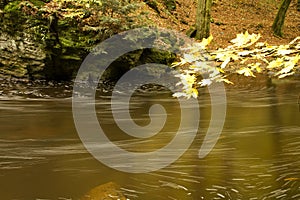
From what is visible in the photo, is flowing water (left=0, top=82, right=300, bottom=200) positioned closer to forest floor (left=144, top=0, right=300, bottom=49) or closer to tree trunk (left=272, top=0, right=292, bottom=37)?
forest floor (left=144, top=0, right=300, bottom=49)

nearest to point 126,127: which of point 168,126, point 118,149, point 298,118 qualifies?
point 168,126

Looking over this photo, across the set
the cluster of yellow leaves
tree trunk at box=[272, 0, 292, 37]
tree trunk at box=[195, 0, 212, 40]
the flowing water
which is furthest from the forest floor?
the cluster of yellow leaves

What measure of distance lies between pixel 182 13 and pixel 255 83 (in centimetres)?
785

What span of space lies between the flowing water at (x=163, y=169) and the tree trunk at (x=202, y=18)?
713cm

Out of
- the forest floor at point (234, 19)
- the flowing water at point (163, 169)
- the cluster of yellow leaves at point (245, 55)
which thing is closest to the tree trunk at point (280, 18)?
the forest floor at point (234, 19)

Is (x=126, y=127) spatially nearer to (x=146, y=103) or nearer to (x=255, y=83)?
(x=146, y=103)

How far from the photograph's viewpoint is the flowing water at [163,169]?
3.47 metres

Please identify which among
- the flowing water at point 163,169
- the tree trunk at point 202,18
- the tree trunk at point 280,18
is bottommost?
the flowing water at point 163,169

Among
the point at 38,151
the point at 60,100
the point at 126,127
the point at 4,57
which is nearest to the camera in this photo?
the point at 38,151

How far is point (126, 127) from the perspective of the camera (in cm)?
603

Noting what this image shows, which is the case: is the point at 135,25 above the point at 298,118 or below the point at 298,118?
above

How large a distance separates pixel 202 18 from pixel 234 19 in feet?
19.6

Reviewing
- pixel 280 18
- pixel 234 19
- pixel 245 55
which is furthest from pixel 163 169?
pixel 234 19

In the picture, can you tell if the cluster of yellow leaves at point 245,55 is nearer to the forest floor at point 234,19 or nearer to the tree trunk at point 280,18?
the forest floor at point 234,19
